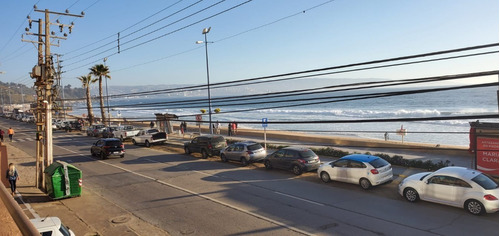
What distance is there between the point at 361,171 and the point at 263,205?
476 cm

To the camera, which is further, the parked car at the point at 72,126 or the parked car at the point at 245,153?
the parked car at the point at 72,126

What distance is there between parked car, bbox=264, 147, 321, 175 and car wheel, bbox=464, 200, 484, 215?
759 centimetres

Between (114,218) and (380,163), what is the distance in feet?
35.4

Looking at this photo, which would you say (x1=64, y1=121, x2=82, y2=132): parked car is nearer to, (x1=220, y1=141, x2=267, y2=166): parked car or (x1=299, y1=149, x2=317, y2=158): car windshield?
(x1=220, y1=141, x2=267, y2=166): parked car

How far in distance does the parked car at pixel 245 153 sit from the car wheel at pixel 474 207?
1183cm

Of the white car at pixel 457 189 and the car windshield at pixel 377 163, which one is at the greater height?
→ the car windshield at pixel 377 163

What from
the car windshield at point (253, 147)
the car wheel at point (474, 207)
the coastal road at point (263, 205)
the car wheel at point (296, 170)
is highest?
the car windshield at point (253, 147)

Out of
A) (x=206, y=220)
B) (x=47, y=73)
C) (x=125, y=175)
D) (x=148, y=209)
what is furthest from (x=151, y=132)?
(x=206, y=220)

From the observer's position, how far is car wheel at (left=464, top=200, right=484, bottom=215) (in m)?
10.9

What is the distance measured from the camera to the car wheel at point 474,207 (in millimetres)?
10930

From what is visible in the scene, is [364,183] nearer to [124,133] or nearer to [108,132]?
[124,133]

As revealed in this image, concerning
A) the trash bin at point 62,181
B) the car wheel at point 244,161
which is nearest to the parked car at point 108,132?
the car wheel at point 244,161

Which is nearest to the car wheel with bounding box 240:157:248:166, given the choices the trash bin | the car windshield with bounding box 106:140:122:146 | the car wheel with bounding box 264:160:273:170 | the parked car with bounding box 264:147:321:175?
the car wheel with bounding box 264:160:273:170

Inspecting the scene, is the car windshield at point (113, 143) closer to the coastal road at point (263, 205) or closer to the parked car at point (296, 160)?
the coastal road at point (263, 205)
